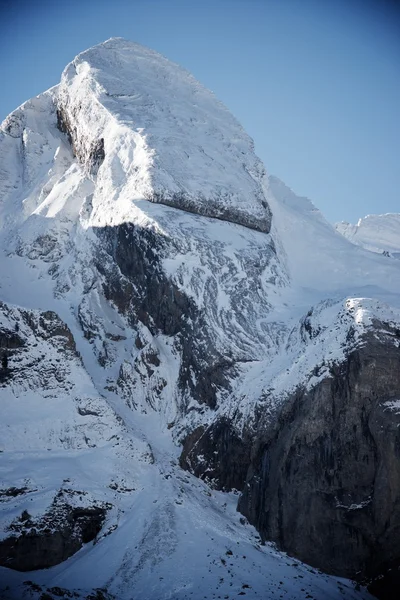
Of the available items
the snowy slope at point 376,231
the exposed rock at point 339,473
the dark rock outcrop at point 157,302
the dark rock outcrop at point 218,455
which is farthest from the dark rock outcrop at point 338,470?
the snowy slope at point 376,231

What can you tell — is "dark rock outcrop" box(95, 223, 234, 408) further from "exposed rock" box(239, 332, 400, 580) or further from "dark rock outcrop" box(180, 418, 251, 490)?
"exposed rock" box(239, 332, 400, 580)

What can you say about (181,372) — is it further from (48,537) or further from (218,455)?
(48,537)

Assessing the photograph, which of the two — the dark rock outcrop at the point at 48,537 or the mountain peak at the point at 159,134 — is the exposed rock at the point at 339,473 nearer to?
the dark rock outcrop at the point at 48,537

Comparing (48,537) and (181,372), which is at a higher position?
(181,372)

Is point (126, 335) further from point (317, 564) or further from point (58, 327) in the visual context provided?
point (317, 564)

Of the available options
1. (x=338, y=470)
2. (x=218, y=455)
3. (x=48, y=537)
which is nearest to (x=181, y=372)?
(x=218, y=455)

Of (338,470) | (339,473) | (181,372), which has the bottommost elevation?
(339,473)
